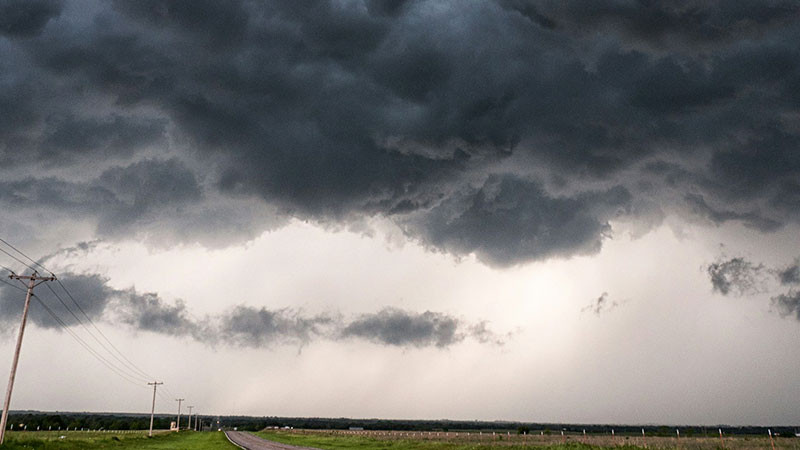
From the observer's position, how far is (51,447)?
47.5 m

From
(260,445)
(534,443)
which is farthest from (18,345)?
(534,443)

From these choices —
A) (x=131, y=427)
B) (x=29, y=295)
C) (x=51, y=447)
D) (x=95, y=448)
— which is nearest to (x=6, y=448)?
(x=51, y=447)

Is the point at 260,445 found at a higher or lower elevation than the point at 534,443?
higher

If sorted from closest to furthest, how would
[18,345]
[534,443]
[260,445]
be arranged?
[18,345] → [260,445] → [534,443]

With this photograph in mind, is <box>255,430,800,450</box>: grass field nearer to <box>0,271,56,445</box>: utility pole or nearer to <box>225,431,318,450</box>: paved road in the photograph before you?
<box>225,431,318,450</box>: paved road

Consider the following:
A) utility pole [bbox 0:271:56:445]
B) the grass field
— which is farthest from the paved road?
utility pole [bbox 0:271:56:445]

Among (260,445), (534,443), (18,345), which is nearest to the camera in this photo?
(18,345)

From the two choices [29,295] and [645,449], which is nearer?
[29,295]

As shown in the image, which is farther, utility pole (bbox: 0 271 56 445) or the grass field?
the grass field

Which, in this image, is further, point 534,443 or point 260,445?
point 534,443

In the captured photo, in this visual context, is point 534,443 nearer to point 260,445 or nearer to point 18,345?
point 260,445

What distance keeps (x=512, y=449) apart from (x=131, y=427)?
17588 centimetres

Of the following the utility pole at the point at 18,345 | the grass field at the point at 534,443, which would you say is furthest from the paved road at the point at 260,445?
the utility pole at the point at 18,345

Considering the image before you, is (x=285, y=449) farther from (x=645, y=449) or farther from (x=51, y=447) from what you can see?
(x=645, y=449)
